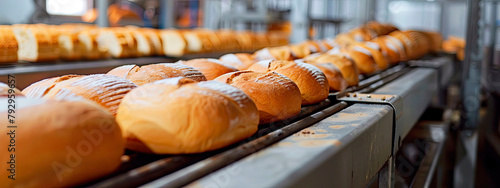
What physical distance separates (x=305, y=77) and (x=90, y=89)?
0.55 meters

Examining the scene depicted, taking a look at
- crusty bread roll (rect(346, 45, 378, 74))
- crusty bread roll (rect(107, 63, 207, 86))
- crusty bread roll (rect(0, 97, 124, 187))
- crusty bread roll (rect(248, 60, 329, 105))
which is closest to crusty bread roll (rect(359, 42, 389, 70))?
crusty bread roll (rect(346, 45, 378, 74))

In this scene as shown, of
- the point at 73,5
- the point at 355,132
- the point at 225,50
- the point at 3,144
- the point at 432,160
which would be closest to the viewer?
the point at 3,144

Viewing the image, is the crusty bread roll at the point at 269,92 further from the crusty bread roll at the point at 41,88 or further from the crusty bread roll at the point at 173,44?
the crusty bread roll at the point at 173,44

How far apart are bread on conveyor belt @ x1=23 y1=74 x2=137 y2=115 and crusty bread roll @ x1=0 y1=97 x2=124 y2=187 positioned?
13cm

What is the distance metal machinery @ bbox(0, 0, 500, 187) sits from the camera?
2.05 ft

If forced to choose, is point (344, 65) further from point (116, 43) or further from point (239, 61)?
point (116, 43)

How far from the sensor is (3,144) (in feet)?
1.72

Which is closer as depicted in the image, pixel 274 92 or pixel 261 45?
pixel 274 92

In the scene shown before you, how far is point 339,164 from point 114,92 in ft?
1.31

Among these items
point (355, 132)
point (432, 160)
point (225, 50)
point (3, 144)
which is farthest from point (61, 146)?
point (225, 50)

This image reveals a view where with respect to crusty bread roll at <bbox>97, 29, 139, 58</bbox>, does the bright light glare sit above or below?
above

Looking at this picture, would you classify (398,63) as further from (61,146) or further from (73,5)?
(73,5)

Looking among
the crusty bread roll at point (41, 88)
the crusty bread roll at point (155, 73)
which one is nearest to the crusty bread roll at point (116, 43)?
the crusty bread roll at point (155, 73)

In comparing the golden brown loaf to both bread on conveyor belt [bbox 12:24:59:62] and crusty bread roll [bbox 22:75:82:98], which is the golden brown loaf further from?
bread on conveyor belt [bbox 12:24:59:62]
